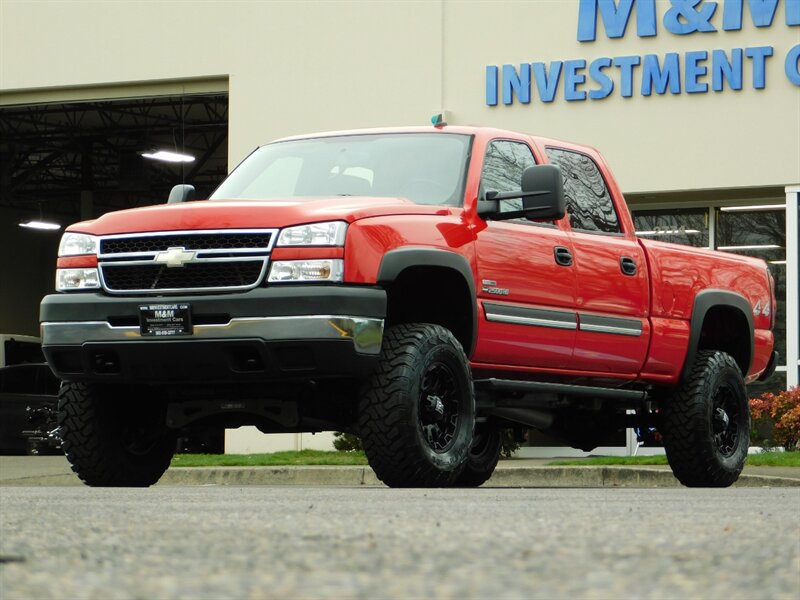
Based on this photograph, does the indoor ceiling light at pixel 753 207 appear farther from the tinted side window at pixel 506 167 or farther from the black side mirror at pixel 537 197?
the black side mirror at pixel 537 197

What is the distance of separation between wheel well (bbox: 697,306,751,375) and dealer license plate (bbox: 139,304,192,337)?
14.7 ft

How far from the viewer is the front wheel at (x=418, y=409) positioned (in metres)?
7.87

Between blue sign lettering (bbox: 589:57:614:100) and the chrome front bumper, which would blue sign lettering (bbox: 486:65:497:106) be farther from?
the chrome front bumper

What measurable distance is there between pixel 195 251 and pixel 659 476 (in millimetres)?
6642

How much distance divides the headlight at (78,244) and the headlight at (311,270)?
1.20 metres

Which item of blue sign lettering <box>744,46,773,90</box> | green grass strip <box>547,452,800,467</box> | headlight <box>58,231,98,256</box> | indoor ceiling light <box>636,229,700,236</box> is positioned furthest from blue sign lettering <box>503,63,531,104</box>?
headlight <box>58,231,98,256</box>

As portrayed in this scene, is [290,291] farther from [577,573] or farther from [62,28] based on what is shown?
[62,28]

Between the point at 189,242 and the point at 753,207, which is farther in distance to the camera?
the point at 753,207

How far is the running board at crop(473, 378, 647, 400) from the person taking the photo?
Answer: 8.84m

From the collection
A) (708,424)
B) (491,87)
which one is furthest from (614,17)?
(708,424)

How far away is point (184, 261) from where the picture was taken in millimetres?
8078

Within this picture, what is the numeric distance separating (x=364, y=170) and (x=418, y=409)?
6.14ft

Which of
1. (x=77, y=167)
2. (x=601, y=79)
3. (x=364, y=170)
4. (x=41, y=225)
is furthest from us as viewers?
(x=41, y=225)

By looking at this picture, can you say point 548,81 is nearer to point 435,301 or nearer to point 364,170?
point 364,170
